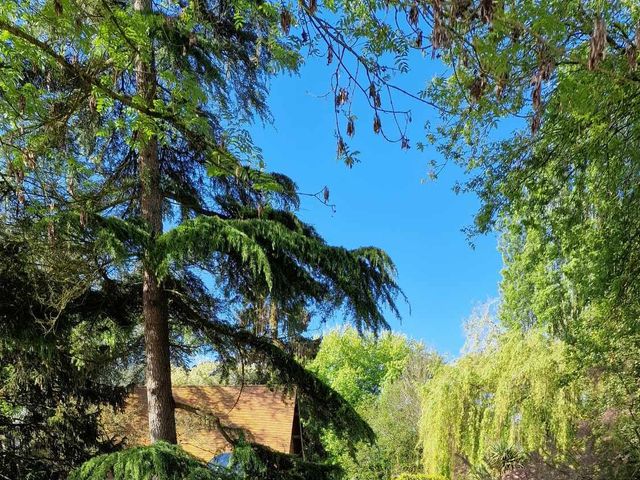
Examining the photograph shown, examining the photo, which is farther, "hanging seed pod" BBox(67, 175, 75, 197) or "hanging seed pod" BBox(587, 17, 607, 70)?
"hanging seed pod" BBox(67, 175, 75, 197)

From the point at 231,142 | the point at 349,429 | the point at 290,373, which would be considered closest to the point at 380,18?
the point at 231,142

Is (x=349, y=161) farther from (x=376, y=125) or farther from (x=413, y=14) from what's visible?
(x=413, y=14)

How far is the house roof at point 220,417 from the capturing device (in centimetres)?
741

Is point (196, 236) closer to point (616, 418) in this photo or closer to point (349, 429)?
point (349, 429)

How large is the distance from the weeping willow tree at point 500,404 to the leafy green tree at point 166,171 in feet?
21.0

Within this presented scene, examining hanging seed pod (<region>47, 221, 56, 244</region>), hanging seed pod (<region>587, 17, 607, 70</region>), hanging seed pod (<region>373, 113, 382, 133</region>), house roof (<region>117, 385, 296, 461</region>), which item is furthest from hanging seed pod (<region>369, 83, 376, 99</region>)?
house roof (<region>117, 385, 296, 461</region>)

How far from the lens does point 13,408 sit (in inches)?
277

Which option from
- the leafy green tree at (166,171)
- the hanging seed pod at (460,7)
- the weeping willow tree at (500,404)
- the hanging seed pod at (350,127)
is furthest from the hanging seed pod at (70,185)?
the weeping willow tree at (500,404)

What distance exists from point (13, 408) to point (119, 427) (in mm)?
2291

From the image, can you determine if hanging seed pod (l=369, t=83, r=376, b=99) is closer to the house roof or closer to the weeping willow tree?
the house roof

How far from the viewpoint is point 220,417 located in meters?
6.96

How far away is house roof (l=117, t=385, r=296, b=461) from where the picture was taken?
741 centimetres

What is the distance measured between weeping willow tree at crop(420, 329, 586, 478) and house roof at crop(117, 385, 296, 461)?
3272 millimetres

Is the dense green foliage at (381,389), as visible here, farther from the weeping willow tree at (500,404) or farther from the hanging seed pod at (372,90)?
the hanging seed pod at (372,90)
